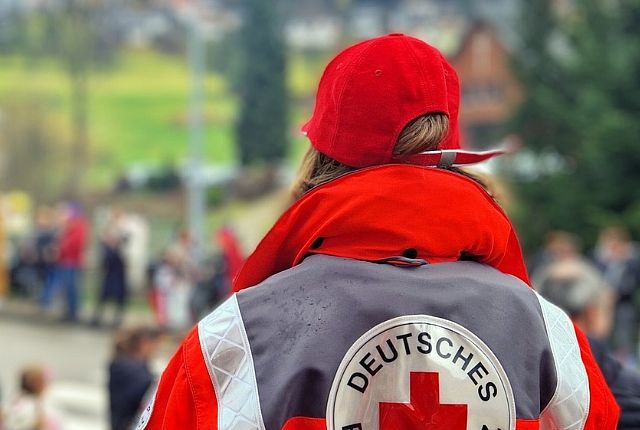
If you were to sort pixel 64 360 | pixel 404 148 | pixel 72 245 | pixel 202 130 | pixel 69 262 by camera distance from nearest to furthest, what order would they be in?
pixel 404 148 → pixel 64 360 → pixel 72 245 → pixel 69 262 → pixel 202 130

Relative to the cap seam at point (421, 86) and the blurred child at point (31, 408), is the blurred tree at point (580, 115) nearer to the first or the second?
the blurred child at point (31, 408)

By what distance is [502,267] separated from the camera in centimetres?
187

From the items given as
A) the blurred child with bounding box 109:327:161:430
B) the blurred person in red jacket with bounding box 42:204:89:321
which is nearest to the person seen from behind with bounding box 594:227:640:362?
the blurred child with bounding box 109:327:161:430

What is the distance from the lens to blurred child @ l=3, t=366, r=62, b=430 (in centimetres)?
630

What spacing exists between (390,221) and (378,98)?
0.19 meters

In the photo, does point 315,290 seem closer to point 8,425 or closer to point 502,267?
point 502,267

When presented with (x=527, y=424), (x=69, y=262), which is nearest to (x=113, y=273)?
(x=69, y=262)

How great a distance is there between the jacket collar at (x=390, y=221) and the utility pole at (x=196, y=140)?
652 inches

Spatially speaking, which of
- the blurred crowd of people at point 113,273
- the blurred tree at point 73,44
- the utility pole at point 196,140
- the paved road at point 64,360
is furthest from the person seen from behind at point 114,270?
the blurred tree at point 73,44

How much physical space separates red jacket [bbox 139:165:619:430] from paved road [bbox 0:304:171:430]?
25.6ft

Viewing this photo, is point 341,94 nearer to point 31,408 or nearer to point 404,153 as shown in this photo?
point 404,153

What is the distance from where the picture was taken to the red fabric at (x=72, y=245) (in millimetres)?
15955

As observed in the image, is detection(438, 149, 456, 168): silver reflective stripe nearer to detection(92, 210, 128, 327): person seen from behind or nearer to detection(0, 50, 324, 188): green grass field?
detection(92, 210, 128, 327): person seen from behind

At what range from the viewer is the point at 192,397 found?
174 centimetres
